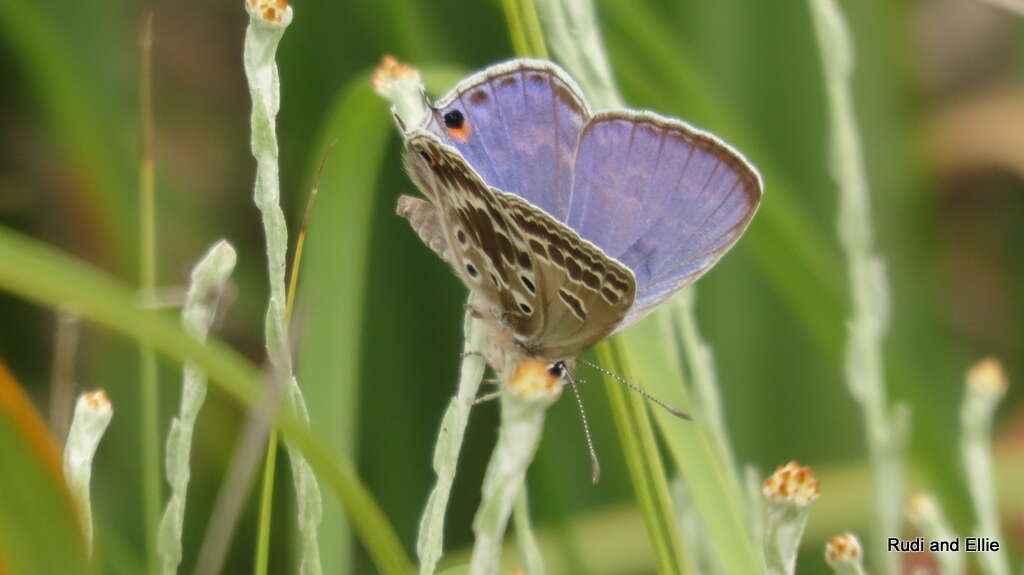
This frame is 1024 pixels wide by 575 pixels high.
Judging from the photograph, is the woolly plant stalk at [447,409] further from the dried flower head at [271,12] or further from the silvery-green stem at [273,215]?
the dried flower head at [271,12]

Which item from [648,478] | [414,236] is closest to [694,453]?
[648,478]

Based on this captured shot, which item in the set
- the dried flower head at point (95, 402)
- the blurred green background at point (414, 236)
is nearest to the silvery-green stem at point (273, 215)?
the dried flower head at point (95, 402)

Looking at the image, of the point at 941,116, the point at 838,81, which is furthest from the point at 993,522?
the point at 941,116

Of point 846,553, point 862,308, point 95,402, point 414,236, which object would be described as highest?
point 414,236

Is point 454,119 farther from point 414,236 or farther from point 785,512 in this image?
point 414,236

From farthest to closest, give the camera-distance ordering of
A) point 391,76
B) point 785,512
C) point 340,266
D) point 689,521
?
point 340,266, point 689,521, point 391,76, point 785,512
